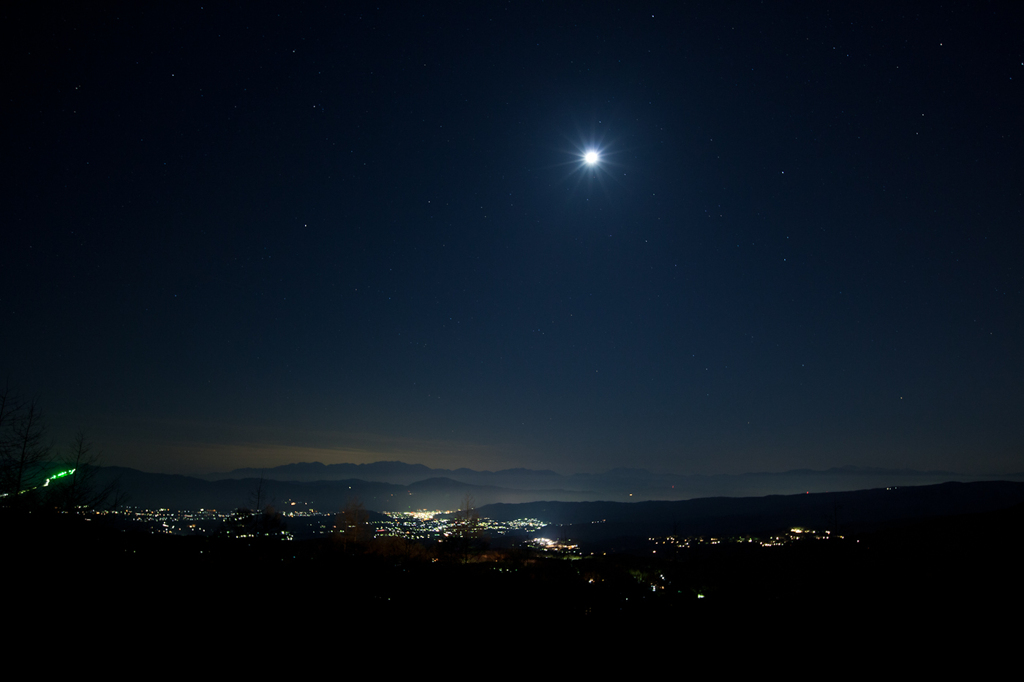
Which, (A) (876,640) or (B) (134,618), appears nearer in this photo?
(B) (134,618)

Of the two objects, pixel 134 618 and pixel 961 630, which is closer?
pixel 134 618

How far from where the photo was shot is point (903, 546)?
43094 millimetres

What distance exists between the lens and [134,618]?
28.2 ft

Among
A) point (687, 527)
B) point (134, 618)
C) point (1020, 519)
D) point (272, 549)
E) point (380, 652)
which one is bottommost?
point (687, 527)

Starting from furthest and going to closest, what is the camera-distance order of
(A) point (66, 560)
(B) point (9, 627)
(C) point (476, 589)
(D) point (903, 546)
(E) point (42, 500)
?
(D) point (903, 546) < (E) point (42, 500) < (C) point (476, 589) < (A) point (66, 560) < (B) point (9, 627)

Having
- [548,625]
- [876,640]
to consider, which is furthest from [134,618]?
[876,640]

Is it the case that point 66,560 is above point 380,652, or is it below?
above

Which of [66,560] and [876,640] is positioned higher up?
[66,560]

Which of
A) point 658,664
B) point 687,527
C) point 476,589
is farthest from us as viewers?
point 687,527

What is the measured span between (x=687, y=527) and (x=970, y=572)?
7537 inches

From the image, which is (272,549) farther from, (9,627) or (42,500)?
(9,627)

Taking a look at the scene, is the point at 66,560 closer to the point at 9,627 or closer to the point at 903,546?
the point at 9,627

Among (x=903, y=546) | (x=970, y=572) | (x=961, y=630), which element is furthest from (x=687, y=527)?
(x=961, y=630)

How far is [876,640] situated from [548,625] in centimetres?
902
